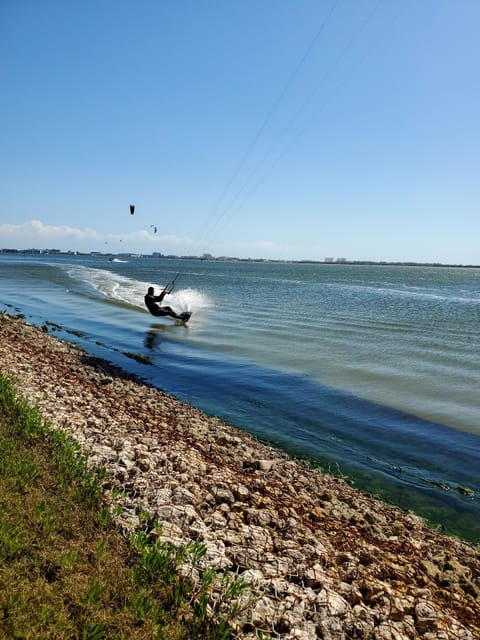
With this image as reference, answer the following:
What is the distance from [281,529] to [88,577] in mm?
2925

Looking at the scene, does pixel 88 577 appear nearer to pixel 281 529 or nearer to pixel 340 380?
pixel 281 529

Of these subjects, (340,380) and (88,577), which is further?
(340,380)

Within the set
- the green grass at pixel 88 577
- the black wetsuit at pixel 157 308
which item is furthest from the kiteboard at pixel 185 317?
the green grass at pixel 88 577

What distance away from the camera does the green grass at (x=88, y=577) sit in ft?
13.0

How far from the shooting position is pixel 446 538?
815 centimetres

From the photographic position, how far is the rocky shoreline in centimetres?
484

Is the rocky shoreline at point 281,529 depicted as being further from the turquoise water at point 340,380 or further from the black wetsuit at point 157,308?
the black wetsuit at point 157,308

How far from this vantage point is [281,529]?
250 inches

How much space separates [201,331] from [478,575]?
24351 mm

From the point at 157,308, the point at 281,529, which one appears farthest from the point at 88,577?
the point at 157,308

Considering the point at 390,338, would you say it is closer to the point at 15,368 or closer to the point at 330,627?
the point at 15,368

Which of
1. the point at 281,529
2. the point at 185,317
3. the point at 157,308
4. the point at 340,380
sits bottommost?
the point at 340,380

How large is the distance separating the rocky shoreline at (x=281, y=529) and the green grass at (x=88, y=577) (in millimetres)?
328

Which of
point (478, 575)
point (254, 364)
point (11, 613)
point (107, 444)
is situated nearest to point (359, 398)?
point (254, 364)
